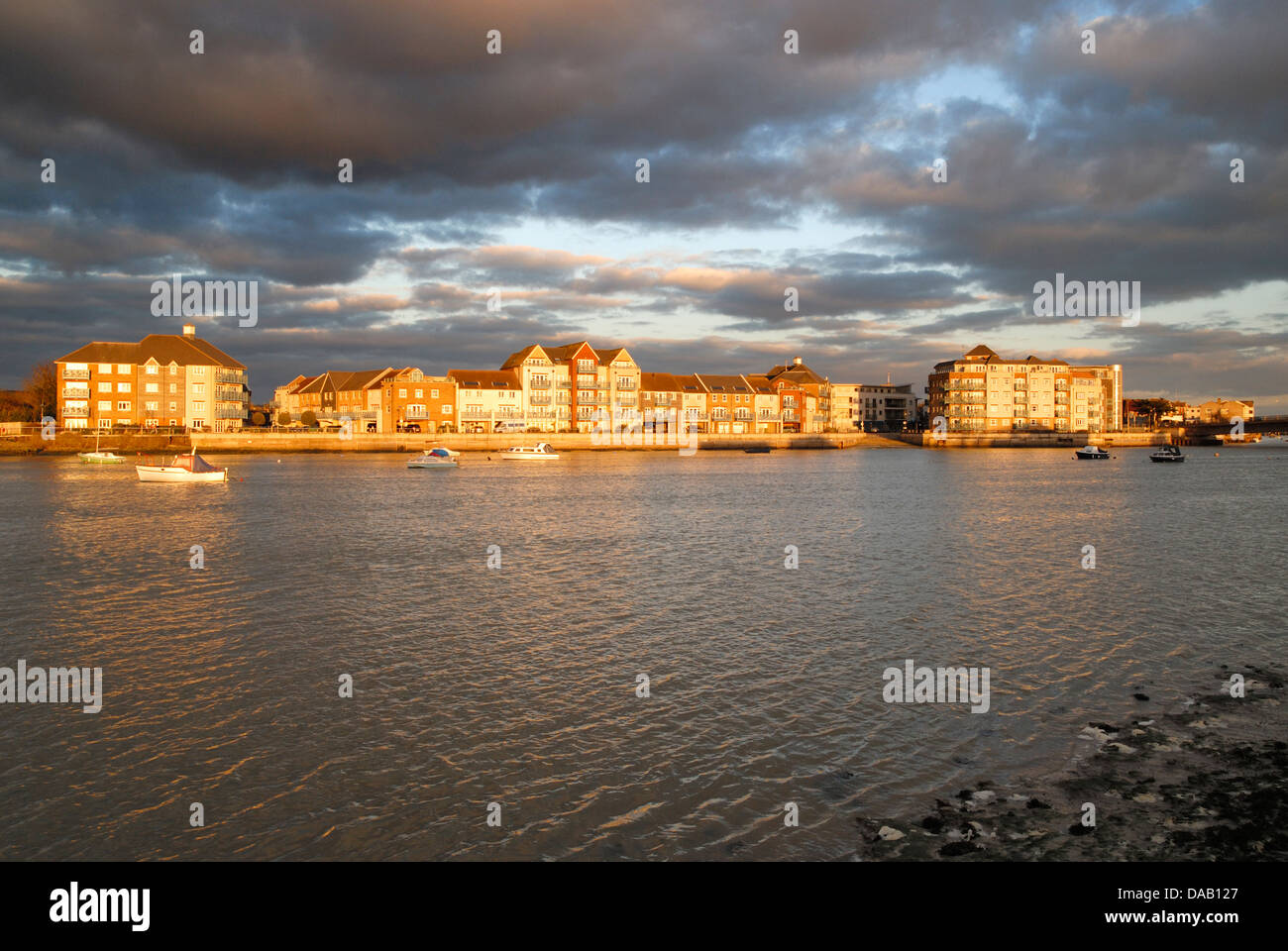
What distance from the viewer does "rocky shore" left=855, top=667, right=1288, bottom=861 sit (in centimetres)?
851

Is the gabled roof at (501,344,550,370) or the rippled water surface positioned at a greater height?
the gabled roof at (501,344,550,370)

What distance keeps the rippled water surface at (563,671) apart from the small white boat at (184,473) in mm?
30626

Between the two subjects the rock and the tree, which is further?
the tree

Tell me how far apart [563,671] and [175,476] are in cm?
6471

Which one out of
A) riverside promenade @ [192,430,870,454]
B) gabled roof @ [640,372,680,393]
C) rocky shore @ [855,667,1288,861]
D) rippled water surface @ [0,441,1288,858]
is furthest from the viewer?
gabled roof @ [640,372,680,393]

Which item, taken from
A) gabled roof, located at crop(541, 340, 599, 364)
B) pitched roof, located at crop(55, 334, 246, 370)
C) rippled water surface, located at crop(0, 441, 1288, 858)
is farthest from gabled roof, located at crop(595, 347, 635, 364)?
rippled water surface, located at crop(0, 441, 1288, 858)

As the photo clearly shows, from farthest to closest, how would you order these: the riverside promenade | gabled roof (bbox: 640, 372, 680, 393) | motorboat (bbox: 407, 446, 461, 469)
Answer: gabled roof (bbox: 640, 372, 680, 393), the riverside promenade, motorboat (bbox: 407, 446, 461, 469)

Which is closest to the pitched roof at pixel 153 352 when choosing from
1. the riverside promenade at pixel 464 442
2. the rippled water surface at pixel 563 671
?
the riverside promenade at pixel 464 442

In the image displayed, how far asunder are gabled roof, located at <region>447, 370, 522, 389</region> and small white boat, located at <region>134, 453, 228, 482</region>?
86.4m

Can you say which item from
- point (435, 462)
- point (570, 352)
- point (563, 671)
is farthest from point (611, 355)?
point (563, 671)

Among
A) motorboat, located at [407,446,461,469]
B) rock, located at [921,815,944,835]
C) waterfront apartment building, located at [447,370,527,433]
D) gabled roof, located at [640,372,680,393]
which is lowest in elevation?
rock, located at [921,815,944,835]

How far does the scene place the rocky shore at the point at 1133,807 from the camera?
27.9 feet

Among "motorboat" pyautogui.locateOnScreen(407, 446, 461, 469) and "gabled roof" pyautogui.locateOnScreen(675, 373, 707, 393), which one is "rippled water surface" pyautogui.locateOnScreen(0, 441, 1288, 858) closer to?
"motorboat" pyautogui.locateOnScreen(407, 446, 461, 469)

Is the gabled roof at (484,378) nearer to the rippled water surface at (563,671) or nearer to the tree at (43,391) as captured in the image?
the tree at (43,391)
